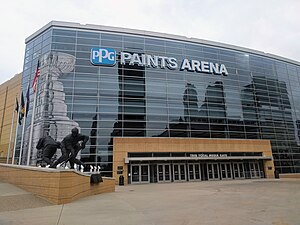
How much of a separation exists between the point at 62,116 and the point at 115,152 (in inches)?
308

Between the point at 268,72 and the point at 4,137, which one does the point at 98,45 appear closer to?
the point at 4,137

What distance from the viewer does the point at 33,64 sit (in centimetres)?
3278

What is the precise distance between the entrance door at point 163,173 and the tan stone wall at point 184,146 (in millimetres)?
2021

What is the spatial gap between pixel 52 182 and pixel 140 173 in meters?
18.9

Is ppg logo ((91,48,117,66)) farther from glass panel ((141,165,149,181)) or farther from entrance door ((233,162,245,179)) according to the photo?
entrance door ((233,162,245,179))

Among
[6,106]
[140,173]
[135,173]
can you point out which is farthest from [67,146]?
[6,106]

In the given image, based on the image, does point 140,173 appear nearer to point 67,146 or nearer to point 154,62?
point 67,146

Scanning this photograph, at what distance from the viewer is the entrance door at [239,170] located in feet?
105

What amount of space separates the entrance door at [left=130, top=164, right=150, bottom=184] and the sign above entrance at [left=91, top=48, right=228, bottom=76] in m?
14.3

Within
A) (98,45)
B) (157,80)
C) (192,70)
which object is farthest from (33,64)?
(192,70)

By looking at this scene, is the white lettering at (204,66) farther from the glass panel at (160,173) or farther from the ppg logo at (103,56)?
the glass panel at (160,173)

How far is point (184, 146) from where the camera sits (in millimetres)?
29766

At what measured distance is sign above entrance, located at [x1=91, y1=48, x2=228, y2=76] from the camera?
31500 mm

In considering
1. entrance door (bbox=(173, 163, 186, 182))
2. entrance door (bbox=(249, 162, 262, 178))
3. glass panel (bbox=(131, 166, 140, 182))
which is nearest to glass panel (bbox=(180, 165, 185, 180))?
entrance door (bbox=(173, 163, 186, 182))
